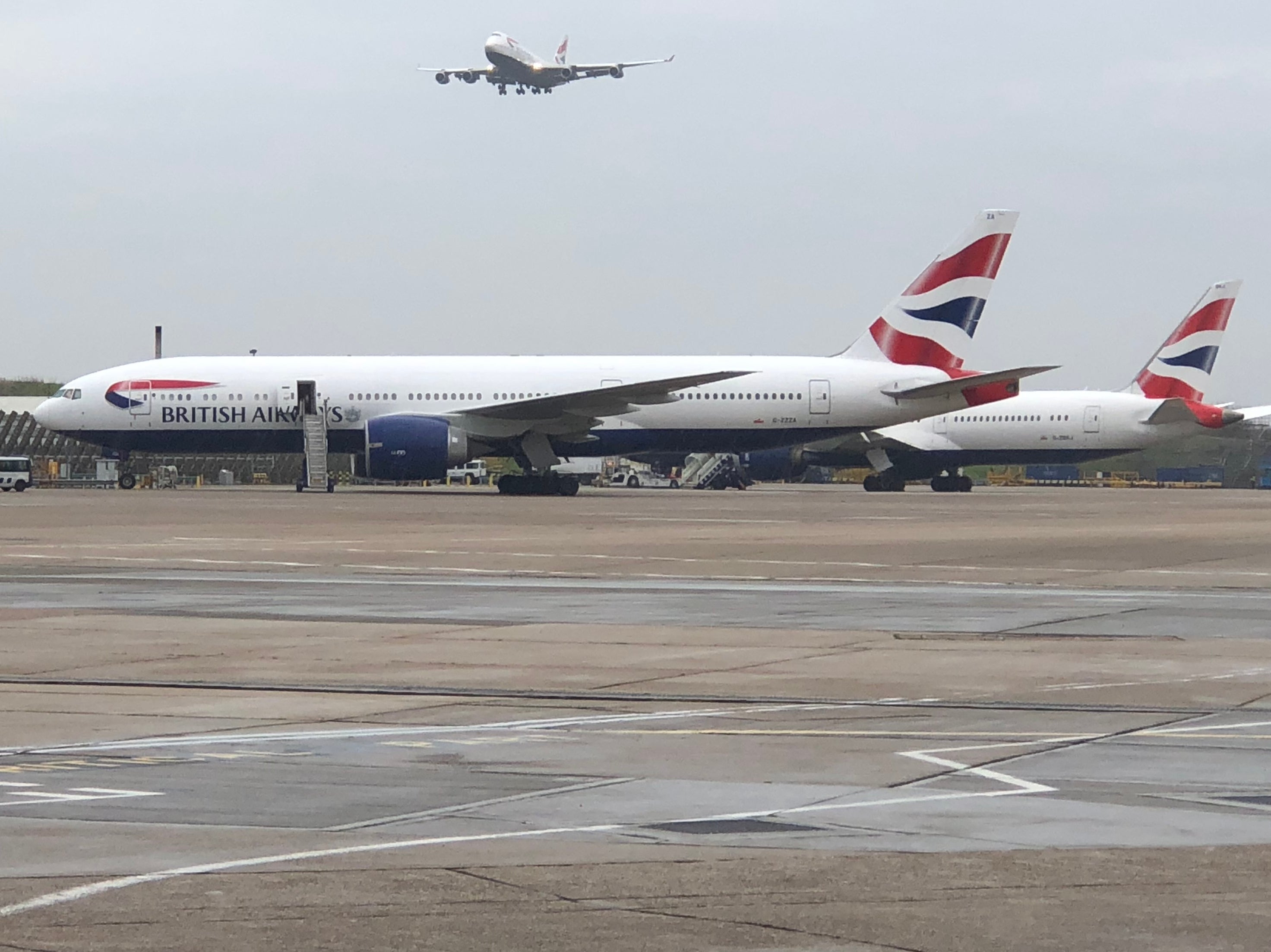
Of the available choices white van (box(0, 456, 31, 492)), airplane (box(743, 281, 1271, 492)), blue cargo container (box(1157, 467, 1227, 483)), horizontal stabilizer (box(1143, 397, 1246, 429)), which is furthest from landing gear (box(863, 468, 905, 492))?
blue cargo container (box(1157, 467, 1227, 483))

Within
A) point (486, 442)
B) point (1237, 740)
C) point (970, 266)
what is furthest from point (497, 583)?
point (970, 266)

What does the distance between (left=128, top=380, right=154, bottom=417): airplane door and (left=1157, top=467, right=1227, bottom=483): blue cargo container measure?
81.9 metres

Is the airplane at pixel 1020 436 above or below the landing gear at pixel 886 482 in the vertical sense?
above

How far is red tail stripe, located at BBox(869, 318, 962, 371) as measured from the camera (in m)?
67.9

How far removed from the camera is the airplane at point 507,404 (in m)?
62.0

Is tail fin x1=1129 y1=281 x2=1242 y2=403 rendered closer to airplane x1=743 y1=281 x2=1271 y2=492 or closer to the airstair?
airplane x1=743 y1=281 x2=1271 y2=492

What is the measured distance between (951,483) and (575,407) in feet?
91.7

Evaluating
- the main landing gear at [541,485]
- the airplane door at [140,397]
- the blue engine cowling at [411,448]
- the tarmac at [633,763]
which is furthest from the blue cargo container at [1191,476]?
the tarmac at [633,763]

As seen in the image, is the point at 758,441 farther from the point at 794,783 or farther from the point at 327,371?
the point at 794,783

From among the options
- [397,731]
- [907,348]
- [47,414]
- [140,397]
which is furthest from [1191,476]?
[397,731]

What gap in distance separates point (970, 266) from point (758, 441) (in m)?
10.5

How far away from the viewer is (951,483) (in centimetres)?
8450

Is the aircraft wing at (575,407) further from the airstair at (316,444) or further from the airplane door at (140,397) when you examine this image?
the airplane door at (140,397)

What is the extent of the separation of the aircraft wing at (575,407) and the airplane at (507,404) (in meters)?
0.08
